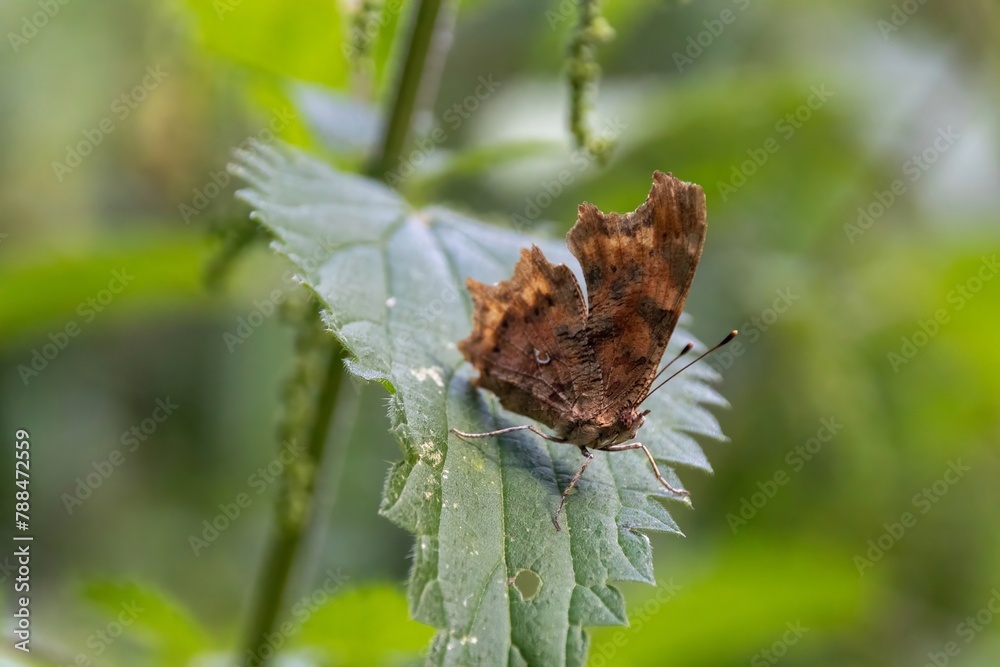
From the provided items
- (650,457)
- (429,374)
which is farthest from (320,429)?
(650,457)

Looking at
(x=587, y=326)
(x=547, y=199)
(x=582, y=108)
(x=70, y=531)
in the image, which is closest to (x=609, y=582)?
(x=587, y=326)

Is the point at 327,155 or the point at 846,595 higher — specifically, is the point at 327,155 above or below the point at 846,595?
above

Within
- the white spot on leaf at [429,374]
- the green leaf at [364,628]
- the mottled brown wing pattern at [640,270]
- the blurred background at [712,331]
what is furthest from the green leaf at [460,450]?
the blurred background at [712,331]

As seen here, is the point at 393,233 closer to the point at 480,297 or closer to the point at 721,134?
the point at 480,297

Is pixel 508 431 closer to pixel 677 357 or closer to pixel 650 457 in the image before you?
pixel 650 457

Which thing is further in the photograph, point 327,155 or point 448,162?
point 327,155

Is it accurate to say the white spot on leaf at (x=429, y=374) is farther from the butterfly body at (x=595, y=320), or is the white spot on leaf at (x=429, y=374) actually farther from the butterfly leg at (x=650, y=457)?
the butterfly leg at (x=650, y=457)
